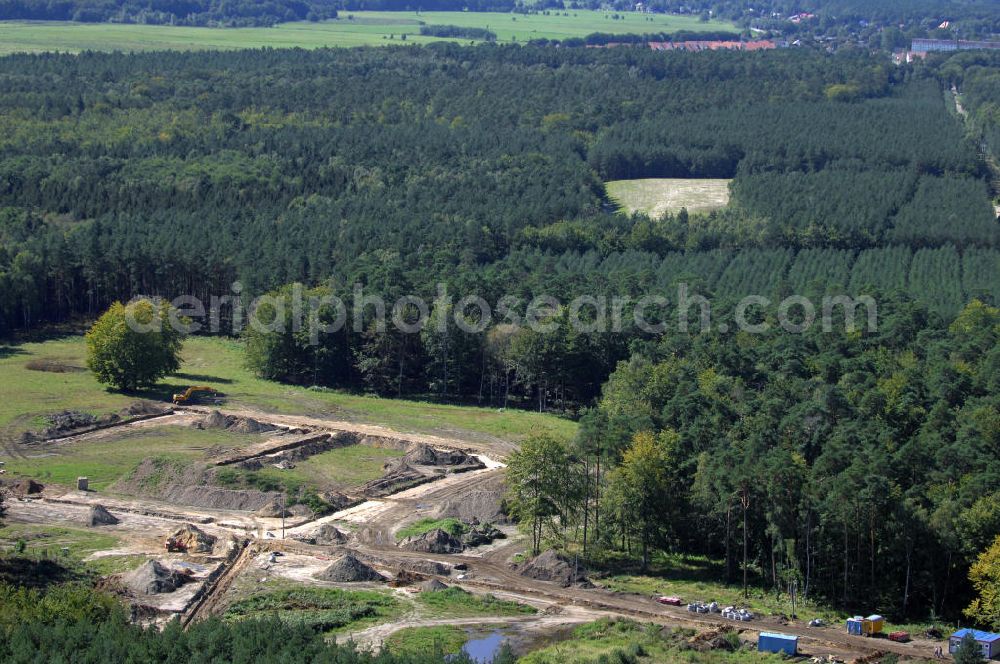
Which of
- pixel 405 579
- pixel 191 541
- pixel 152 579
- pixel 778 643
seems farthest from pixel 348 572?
pixel 778 643

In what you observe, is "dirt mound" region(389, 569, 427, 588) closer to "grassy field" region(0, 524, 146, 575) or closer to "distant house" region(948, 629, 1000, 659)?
"grassy field" region(0, 524, 146, 575)

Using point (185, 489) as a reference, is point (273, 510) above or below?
below

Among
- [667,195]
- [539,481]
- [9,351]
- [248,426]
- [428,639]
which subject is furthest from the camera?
[667,195]

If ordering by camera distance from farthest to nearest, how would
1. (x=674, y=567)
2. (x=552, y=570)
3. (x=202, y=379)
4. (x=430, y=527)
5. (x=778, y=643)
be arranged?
(x=202, y=379)
(x=430, y=527)
(x=674, y=567)
(x=552, y=570)
(x=778, y=643)

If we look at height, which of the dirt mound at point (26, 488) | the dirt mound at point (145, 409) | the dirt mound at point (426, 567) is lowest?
the dirt mound at point (426, 567)

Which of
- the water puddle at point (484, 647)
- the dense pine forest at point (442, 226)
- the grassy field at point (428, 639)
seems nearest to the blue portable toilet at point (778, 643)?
the water puddle at point (484, 647)

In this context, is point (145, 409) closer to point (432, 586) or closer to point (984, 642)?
point (432, 586)

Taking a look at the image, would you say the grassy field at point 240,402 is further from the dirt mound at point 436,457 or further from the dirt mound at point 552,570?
the dirt mound at point 552,570
